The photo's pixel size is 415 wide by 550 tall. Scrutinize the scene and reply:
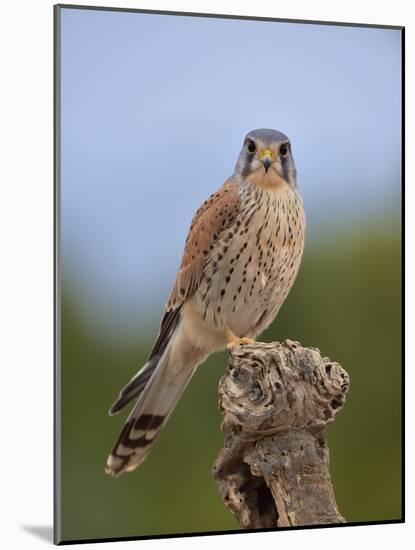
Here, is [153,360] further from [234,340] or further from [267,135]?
[267,135]

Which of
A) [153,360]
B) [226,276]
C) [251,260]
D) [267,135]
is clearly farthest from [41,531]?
[267,135]

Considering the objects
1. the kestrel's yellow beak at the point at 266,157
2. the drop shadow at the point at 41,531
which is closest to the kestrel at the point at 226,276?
the kestrel's yellow beak at the point at 266,157

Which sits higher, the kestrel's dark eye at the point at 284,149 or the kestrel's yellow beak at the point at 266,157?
the kestrel's dark eye at the point at 284,149

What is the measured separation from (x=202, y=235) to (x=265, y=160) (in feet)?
1.28

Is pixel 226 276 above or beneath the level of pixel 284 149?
beneath

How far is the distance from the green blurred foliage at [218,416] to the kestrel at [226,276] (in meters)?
0.08

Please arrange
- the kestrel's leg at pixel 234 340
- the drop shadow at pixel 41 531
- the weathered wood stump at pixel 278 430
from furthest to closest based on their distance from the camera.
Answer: the kestrel's leg at pixel 234 340
the drop shadow at pixel 41 531
the weathered wood stump at pixel 278 430

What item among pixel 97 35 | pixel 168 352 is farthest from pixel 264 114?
pixel 168 352

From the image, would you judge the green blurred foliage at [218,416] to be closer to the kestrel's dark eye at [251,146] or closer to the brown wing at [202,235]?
the brown wing at [202,235]

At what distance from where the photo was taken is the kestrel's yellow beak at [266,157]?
15.0ft

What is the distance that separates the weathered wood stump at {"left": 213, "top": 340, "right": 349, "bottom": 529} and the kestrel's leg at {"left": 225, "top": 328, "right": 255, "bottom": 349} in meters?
0.29

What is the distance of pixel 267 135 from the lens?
4648 mm

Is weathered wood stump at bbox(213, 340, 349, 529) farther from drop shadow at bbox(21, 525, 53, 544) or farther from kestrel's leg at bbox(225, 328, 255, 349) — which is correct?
drop shadow at bbox(21, 525, 53, 544)

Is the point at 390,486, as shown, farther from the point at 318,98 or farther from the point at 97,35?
the point at 97,35
